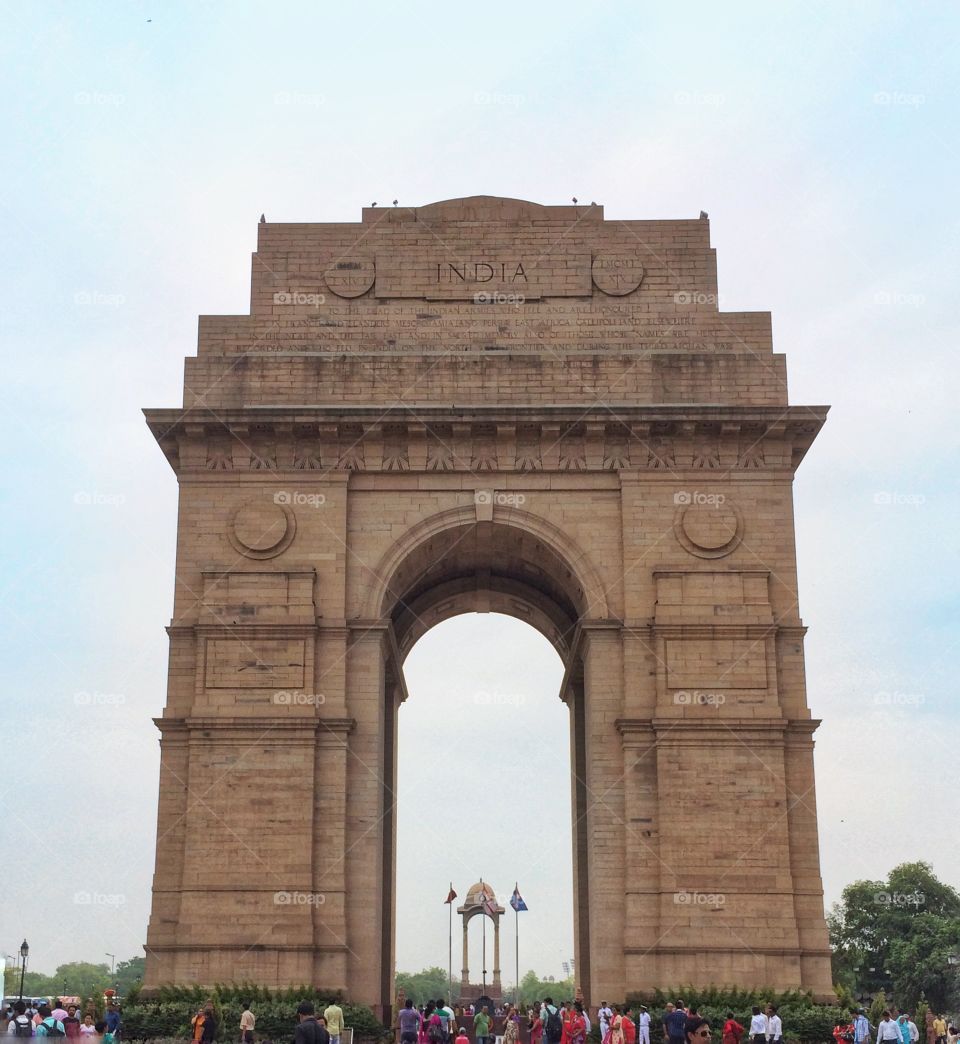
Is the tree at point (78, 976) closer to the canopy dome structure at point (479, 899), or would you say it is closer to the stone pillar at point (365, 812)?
the canopy dome structure at point (479, 899)

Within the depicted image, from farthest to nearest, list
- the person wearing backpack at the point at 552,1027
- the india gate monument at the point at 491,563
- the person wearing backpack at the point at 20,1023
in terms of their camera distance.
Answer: the india gate monument at the point at 491,563
the person wearing backpack at the point at 552,1027
the person wearing backpack at the point at 20,1023

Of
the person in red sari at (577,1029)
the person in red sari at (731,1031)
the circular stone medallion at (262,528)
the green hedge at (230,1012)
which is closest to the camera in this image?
the person in red sari at (731,1031)

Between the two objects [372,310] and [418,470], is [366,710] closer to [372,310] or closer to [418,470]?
[418,470]

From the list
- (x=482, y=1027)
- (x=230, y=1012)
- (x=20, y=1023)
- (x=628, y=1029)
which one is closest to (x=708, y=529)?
(x=628, y=1029)

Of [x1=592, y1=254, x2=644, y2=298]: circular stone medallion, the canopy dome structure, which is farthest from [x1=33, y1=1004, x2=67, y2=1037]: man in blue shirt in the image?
the canopy dome structure

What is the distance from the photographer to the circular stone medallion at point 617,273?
36.4m

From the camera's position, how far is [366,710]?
33.3 m

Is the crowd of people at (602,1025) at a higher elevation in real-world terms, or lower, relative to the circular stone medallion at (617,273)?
lower

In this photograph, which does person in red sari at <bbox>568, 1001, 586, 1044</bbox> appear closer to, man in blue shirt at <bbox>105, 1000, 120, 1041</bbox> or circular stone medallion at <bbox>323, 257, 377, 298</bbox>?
man in blue shirt at <bbox>105, 1000, 120, 1041</bbox>

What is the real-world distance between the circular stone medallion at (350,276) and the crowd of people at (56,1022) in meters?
17.5

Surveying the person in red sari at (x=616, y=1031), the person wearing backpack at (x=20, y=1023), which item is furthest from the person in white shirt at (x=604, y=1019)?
the person wearing backpack at (x=20, y=1023)

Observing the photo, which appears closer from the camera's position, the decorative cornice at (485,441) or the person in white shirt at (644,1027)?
the person in white shirt at (644,1027)

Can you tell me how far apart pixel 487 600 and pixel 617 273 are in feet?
34.7

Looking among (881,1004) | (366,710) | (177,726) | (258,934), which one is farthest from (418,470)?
(881,1004)
